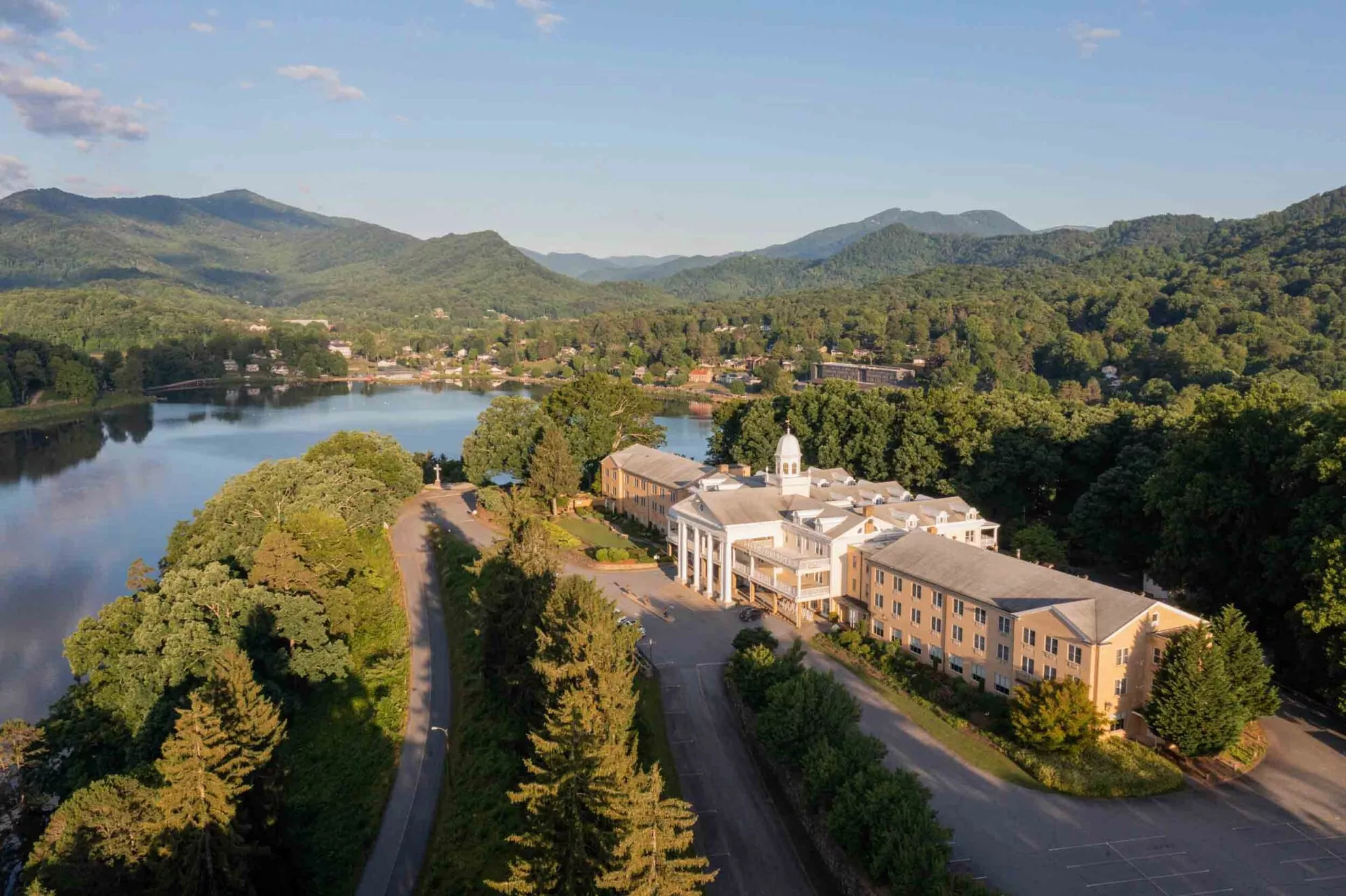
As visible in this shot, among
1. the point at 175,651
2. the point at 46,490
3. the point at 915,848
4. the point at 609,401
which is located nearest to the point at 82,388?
the point at 46,490

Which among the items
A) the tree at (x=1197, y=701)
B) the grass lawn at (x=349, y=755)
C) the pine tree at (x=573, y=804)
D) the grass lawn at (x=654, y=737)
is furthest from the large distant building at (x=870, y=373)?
the pine tree at (x=573, y=804)

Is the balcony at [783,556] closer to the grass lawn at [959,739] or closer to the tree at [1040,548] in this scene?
the grass lawn at [959,739]

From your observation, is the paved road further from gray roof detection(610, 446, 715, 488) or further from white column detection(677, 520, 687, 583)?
gray roof detection(610, 446, 715, 488)

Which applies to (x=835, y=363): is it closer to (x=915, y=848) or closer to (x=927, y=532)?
(x=927, y=532)

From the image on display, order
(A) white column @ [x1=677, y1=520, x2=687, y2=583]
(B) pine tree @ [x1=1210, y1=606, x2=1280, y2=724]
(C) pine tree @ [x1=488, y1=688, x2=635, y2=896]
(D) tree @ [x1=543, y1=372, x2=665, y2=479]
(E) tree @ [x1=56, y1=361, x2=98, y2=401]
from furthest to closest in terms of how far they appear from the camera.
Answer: (E) tree @ [x1=56, y1=361, x2=98, y2=401], (D) tree @ [x1=543, y1=372, x2=665, y2=479], (A) white column @ [x1=677, y1=520, x2=687, y2=583], (B) pine tree @ [x1=1210, y1=606, x2=1280, y2=724], (C) pine tree @ [x1=488, y1=688, x2=635, y2=896]

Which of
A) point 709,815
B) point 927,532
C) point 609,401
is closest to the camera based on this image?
point 709,815

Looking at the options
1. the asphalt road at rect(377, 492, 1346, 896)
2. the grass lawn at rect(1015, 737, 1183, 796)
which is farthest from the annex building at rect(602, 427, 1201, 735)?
the asphalt road at rect(377, 492, 1346, 896)
